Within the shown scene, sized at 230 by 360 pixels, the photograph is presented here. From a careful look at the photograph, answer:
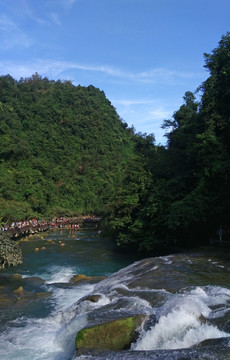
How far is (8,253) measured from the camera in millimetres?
15672

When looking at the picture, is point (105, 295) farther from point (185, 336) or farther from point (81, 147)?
point (81, 147)

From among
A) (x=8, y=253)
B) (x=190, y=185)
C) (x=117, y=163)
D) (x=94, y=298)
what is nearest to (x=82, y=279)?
(x=8, y=253)

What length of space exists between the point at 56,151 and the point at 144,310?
5462 cm

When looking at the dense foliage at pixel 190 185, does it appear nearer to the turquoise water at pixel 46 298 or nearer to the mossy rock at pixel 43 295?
the turquoise water at pixel 46 298

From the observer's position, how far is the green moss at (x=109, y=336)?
5.77 m

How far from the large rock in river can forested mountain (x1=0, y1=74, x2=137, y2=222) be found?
14976mm

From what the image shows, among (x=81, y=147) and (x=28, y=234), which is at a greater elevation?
(x=81, y=147)

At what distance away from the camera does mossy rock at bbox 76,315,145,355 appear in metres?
5.77

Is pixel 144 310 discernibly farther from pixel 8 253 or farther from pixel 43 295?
pixel 8 253

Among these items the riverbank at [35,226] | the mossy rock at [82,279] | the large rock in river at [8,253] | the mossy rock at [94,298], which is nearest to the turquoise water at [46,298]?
the mossy rock at [82,279]

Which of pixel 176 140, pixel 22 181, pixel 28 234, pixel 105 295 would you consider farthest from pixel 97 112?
pixel 105 295

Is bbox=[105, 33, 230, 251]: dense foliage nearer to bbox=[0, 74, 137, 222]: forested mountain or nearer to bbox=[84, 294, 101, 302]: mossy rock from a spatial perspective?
bbox=[84, 294, 101, 302]: mossy rock

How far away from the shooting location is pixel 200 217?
16.0 metres

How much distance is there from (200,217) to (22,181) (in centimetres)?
3219
